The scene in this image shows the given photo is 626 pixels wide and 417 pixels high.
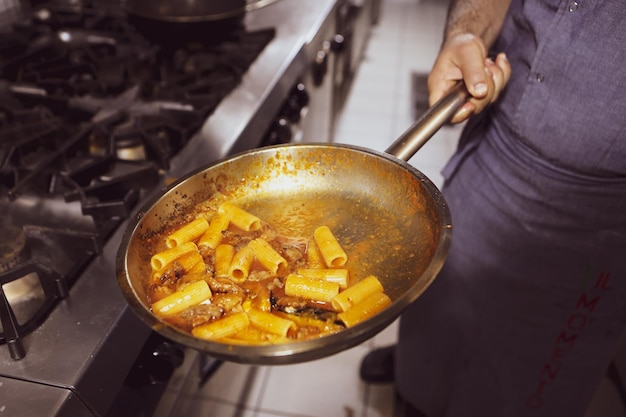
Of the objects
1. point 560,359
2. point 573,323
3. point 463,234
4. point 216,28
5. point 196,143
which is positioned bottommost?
point 560,359

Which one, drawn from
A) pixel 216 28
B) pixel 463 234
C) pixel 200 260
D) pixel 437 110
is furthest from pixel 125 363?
pixel 216 28

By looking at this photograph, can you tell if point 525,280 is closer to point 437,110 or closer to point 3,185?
point 437,110

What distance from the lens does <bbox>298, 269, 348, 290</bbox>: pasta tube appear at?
671 millimetres

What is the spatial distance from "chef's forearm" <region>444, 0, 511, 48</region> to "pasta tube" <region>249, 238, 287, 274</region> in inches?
25.1

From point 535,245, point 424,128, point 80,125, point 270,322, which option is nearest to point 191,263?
point 270,322

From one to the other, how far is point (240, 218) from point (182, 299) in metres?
A: 0.17

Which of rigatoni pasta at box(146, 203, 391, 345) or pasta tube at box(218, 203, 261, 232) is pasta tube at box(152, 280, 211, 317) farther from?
pasta tube at box(218, 203, 261, 232)

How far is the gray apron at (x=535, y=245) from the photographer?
2.86 feet

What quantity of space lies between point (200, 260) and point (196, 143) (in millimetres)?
333

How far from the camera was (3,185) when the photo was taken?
0.85 meters

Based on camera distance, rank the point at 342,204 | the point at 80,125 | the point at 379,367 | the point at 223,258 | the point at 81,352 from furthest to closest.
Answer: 1. the point at 379,367
2. the point at 80,125
3. the point at 342,204
4. the point at 223,258
5. the point at 81,352

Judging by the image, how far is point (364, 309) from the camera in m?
0.60

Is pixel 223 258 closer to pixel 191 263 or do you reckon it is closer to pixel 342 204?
pixel 191 263

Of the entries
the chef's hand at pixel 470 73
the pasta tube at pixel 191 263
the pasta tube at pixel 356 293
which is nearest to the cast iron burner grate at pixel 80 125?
the pasta tube at pixel 191 263
